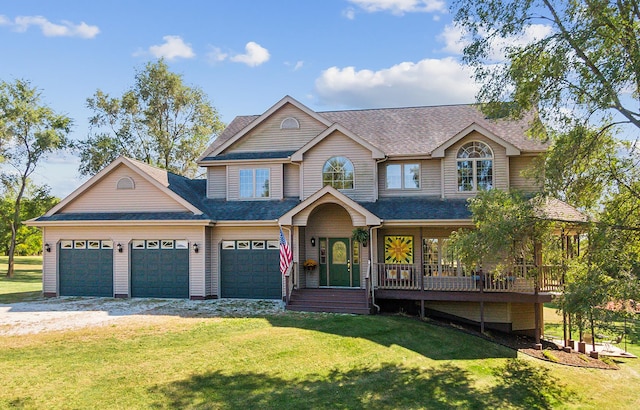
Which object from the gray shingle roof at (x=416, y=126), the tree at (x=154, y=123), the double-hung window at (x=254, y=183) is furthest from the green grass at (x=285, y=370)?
the tree at (x=154, y=123)

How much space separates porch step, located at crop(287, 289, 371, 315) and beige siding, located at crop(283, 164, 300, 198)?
178 inches

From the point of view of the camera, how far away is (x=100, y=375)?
9.09 metres

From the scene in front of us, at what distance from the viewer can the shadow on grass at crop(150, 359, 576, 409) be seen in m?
8.37

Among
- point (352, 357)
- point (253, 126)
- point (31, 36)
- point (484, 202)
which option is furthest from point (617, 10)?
point (31, 36)

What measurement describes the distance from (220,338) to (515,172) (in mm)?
12558

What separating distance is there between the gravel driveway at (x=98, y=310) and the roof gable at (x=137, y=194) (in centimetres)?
375

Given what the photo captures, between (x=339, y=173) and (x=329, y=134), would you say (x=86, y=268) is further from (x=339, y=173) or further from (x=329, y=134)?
(x=329, y=134)

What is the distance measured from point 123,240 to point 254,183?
5.92 meters

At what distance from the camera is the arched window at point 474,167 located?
17078 mm

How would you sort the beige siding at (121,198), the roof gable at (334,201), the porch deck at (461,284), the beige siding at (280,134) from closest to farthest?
the porch deck at (461,284), the roof gable at (334,201), the beige siding at (121,198), the beige siding at (280,134)

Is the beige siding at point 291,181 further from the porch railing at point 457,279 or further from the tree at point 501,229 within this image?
the tree at point 501,229

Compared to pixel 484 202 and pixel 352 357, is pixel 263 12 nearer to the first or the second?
pixel 484 202

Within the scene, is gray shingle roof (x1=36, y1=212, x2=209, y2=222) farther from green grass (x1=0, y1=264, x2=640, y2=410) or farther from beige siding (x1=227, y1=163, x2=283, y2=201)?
green grass (x1=0, y1=264, x2=640, y2=410)

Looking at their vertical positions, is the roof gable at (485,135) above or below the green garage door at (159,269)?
above
